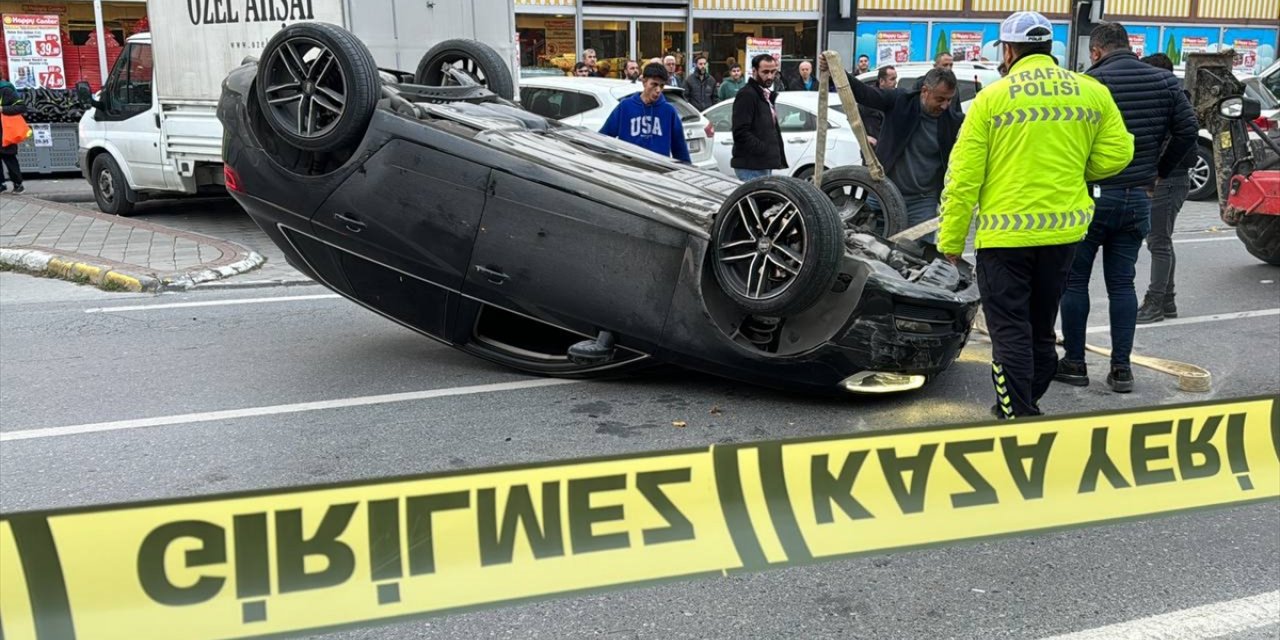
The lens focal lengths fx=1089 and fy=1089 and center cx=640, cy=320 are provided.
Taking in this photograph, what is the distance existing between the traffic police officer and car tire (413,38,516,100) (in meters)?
3.39

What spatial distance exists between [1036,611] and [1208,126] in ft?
19.3

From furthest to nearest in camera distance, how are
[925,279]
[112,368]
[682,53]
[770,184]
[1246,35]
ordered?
[1246,35] < [682,53] < [112,368] < [925,279] < [770,184]

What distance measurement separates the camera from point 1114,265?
5520 mm

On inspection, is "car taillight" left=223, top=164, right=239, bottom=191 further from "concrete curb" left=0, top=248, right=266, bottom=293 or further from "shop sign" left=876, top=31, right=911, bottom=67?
"shop sign" left=876, top=31, right=911, bottom=67

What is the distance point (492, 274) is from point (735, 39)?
703 inches

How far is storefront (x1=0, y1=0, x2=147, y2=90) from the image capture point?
17828mm

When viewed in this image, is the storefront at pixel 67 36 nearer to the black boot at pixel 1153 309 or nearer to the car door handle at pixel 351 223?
the car door handle at pixel 351 223

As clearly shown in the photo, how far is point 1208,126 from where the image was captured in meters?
7.92

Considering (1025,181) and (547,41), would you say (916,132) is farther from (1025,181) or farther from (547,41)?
(547,41)

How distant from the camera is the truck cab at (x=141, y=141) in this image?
11109 mm

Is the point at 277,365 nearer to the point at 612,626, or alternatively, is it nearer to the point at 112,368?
A: the point at 112,368

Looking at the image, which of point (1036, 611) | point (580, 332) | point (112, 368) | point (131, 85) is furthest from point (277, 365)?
point (131, 85)

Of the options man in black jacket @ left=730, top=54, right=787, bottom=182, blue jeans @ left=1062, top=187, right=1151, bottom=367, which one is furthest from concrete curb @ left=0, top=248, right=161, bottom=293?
blue jeans @ left=1062, top=187, right=1151, bottom=367

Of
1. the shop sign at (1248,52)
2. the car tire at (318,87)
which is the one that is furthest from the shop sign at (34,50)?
the shop sign at (1248,52)
